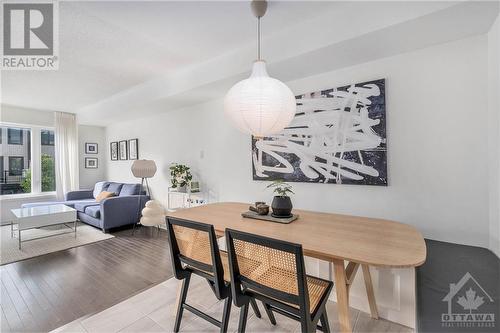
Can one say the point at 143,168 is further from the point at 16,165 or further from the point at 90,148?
the point at 16,165

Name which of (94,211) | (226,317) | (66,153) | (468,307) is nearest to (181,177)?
(94,211)

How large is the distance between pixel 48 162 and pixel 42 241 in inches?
105

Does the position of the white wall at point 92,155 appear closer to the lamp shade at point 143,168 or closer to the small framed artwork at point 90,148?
the small framed artwork at point 90,148

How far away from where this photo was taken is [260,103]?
1.58 metres

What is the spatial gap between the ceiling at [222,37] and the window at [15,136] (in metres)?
2.02

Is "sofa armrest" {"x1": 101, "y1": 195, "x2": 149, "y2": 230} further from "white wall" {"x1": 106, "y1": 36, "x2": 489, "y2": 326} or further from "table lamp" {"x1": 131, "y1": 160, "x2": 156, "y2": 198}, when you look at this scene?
"white wall" {"x1": 106, "y1": 36, "x2": 489, "y2": 326}

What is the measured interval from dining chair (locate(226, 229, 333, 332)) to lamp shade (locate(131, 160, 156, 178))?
3718mm

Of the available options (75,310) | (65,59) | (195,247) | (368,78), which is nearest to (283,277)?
(195,247)

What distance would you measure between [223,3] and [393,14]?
1342 millimetres

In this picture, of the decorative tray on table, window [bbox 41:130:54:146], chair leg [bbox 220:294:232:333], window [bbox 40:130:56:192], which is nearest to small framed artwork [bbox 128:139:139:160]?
window [bbox 40:130:56:192]

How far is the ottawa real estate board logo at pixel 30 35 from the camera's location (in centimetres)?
200

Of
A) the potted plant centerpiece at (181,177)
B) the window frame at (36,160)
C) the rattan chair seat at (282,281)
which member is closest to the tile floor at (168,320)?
the rattan chair seat at (282,281)

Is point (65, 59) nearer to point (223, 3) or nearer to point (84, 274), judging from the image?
point (223, 3)

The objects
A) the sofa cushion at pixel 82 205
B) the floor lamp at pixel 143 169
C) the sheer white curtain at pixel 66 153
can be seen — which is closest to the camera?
the floor lamp at pixel 143 169
